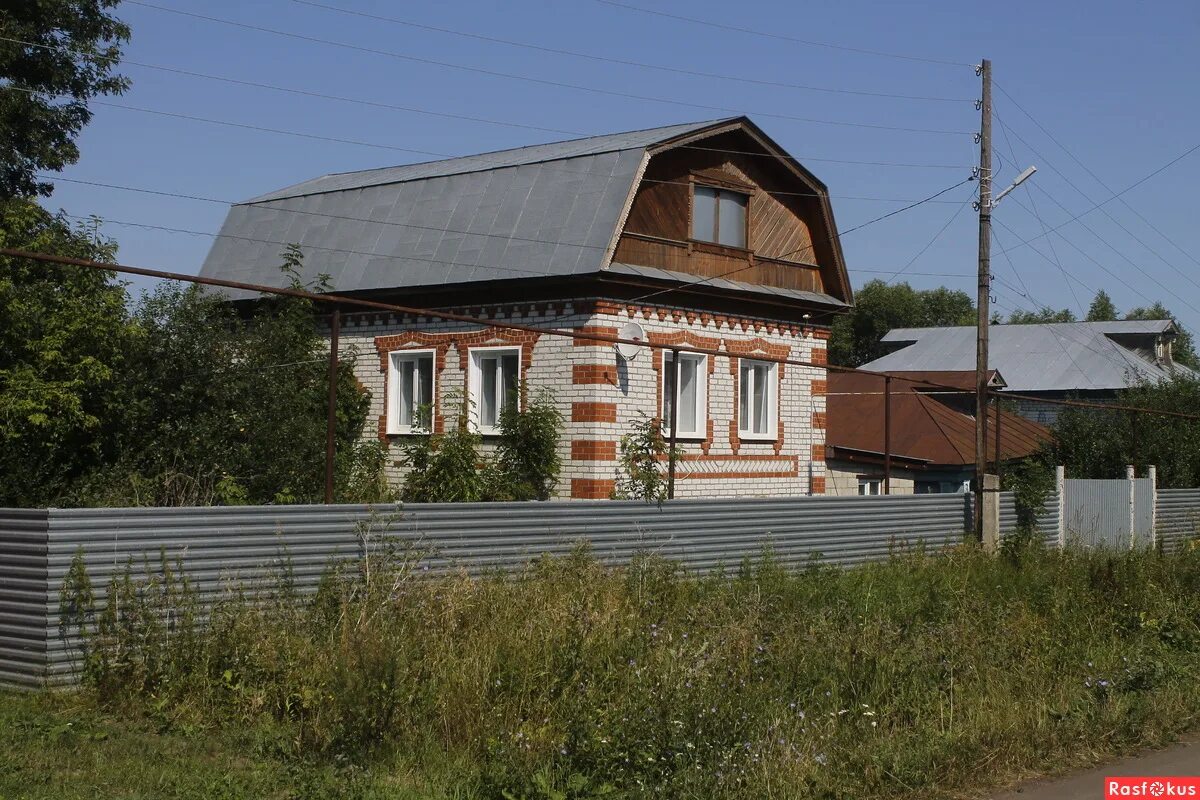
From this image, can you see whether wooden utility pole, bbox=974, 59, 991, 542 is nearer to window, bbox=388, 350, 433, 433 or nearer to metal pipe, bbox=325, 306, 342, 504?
window, bbox=388, 350, 433, 433

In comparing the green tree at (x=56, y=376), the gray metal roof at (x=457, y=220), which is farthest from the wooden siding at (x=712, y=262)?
the green tree at (x=56, y=376)

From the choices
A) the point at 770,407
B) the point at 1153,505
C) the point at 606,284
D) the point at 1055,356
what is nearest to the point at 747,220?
the point at 770,407

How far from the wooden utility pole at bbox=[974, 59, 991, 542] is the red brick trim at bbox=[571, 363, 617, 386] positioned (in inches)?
216

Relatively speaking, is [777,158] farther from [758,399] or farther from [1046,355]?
[1046,355]

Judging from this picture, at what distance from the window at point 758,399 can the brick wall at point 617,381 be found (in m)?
0.19

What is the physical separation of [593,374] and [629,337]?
0.88 metres

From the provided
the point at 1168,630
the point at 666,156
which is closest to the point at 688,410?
the point at 666,156

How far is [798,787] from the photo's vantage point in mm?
6516

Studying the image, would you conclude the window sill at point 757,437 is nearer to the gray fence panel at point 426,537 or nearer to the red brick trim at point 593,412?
the red brick trim at point 593,412

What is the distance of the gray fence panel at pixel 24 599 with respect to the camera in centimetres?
819

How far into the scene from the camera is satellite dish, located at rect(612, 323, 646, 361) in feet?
60.4

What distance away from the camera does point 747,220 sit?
70.4 feet

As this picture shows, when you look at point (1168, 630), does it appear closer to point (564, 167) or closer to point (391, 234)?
point (564, 167)

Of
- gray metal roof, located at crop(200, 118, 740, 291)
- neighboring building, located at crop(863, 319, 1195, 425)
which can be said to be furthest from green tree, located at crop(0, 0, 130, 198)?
neighboring building, located at crop(863, 319, 1195, 425)
